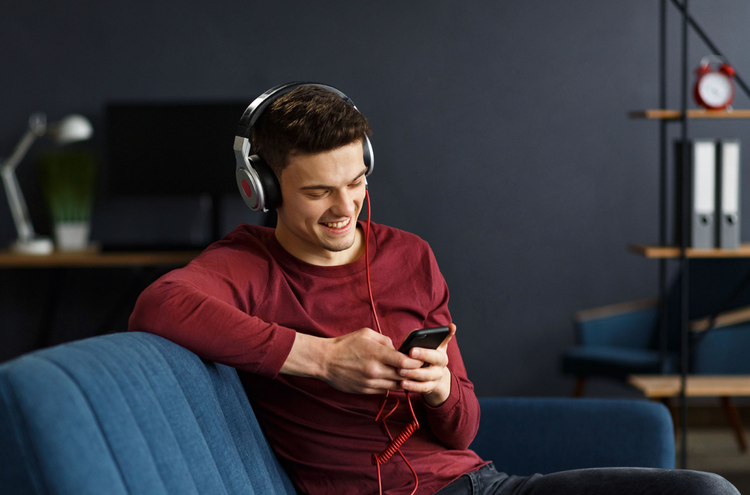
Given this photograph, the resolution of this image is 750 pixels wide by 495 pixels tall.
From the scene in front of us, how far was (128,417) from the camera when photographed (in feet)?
2.57

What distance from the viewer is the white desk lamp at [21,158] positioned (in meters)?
3.37

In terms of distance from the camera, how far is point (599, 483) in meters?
1.20

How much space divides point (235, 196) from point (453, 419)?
2.67 meters

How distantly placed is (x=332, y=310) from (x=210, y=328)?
0.27 meters

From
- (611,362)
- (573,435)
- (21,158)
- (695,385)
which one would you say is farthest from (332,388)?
(21,158)

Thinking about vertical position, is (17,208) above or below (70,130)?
below

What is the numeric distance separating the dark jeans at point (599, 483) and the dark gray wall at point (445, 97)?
2558 millimetres

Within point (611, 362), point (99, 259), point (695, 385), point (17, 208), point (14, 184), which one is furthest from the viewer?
point (14, 184)

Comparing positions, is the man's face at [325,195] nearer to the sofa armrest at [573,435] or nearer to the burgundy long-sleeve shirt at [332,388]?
the burgundy long-sleeve shirt at [332,388]

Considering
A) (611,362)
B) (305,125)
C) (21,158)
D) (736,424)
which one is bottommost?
(736,424)

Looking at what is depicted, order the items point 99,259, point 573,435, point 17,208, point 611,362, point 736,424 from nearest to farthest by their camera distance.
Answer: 1. point 573,435
2. point 611,362
3. point 736,424
4. point 99,259
5. point 17,208

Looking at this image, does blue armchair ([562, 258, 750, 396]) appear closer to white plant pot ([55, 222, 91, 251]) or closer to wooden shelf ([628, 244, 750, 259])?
wooden shelf ([628, 244, 750, 259])

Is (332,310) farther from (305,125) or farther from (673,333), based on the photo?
(673,333)

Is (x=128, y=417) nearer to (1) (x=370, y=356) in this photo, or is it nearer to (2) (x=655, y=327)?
(1) (x=370, y=356)
